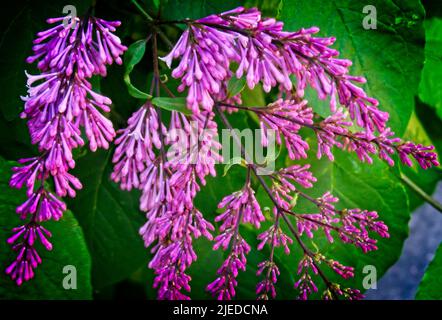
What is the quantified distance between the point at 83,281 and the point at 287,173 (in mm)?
306

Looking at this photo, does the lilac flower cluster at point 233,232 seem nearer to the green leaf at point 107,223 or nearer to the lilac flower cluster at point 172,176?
the lilac flower cluster at point 172,176

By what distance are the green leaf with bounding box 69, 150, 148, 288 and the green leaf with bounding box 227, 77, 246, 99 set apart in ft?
1.24

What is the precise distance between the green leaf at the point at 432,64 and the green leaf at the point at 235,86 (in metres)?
0.50

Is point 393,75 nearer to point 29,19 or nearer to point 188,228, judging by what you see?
point 188,228

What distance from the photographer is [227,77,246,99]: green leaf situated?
23.4 inches

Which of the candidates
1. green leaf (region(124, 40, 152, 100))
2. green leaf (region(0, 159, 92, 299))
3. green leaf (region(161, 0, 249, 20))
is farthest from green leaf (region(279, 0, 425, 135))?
green leaf (region(0, 159, 92, 299))

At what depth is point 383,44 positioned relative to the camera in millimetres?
738

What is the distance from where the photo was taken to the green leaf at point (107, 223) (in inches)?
36.2

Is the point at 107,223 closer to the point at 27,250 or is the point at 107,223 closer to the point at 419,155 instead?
the point at 27,250

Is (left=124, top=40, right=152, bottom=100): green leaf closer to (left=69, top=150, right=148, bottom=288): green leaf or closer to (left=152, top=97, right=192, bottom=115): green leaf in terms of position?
(left=152, top=97, right=192, bottom=115): green leaf

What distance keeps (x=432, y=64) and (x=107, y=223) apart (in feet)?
2.17

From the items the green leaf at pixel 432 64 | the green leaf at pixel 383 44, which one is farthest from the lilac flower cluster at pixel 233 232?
the green leaf at pixel 432 64

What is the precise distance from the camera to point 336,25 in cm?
74

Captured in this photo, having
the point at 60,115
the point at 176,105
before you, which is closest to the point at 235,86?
the point at 176,105
